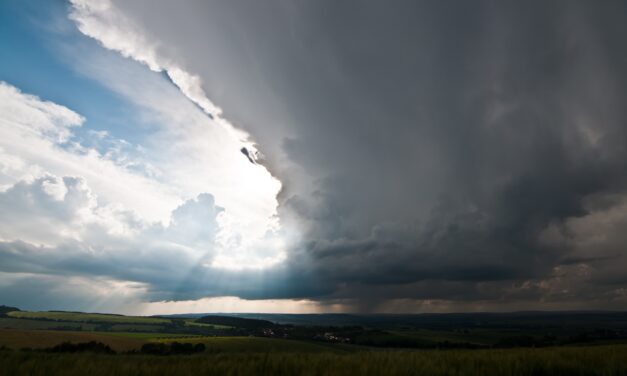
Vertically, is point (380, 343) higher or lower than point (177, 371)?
lower

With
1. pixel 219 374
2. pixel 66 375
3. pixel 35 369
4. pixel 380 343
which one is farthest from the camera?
pixel 380 343

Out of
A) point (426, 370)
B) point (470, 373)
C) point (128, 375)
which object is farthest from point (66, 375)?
point (470, 373)

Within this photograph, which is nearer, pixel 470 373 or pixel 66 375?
pixel 66 375

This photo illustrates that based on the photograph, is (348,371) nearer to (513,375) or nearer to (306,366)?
(306,366)

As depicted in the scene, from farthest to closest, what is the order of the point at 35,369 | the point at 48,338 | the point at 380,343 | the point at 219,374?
1. the point at 380,343
2. the point at 48,338
3. the point at 35,369
4. the point at 219,374

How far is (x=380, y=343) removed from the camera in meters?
126

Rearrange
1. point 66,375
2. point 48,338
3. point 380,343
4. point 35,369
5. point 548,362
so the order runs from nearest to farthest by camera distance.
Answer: point 66,375 < point 35,369 < point 548,362 < point 48,338 < point 380,343

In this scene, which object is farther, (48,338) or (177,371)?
(48,338)

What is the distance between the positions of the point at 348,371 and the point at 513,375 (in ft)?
9.93

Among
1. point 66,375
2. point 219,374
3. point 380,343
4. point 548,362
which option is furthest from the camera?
point 380,343

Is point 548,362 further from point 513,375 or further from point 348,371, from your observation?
point 348,371

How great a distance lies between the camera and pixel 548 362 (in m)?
7.65

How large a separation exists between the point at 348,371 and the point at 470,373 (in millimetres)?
2313

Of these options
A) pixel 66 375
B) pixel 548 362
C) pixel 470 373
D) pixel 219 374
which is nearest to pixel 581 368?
pixel 548 362
